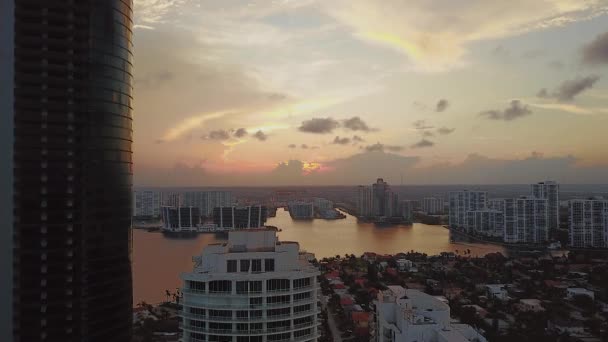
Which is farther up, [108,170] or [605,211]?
[108,170]

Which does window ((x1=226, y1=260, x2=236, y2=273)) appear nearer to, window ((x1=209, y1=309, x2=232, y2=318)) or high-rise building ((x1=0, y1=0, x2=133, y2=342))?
window ((x1=209, y1=309, x2=232, y2=318))

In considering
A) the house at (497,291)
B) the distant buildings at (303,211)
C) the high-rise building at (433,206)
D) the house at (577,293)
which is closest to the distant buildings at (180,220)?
the distant buildings at (303,211)

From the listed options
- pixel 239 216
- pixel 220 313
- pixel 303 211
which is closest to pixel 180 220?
pixel 239 216

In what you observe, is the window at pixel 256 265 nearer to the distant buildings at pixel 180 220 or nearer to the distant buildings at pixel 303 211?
the distant buildings at pixel 180 220

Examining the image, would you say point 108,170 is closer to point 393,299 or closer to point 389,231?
point 393,299

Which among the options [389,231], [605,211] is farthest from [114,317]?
[389,231]

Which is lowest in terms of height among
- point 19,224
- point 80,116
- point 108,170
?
point 19,224

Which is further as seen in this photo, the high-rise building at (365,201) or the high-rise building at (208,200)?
the high-rise building at (208,200)
